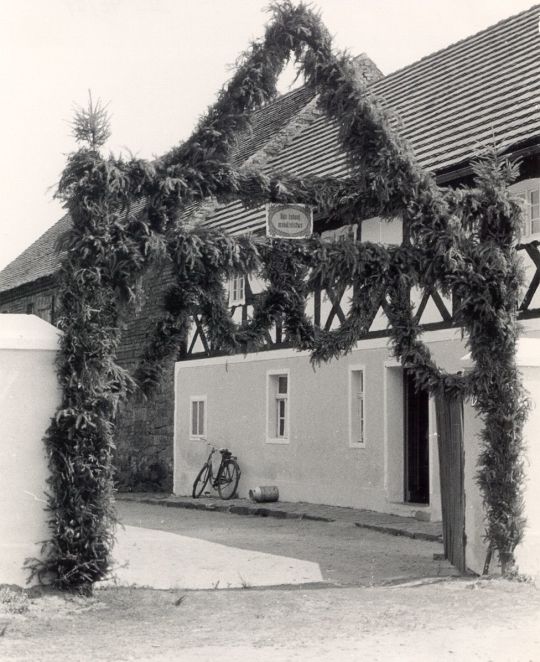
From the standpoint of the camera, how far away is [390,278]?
930 centimetres

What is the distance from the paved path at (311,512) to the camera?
1381cm

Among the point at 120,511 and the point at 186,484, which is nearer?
the point at 120,511

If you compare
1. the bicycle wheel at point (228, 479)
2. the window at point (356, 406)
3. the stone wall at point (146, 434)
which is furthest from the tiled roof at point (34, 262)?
the window at point (356, 406)

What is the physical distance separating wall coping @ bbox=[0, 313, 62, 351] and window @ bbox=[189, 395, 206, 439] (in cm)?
1343

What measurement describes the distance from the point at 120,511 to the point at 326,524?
15.9 feet

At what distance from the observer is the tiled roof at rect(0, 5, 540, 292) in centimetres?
1446

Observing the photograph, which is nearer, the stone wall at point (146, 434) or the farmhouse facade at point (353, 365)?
the farmhouse facade at point (353, 365)

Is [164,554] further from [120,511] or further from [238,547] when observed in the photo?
[120,511]

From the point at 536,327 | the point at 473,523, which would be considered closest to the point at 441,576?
the point at 473,523

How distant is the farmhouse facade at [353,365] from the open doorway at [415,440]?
22mm

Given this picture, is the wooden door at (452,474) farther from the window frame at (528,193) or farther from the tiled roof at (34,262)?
the tiled roof at (34,262)

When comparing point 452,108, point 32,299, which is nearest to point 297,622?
point 452,108

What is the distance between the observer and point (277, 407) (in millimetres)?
19641

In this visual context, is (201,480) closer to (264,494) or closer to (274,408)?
(274,408)
